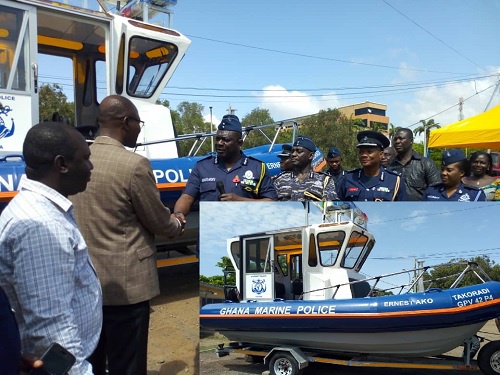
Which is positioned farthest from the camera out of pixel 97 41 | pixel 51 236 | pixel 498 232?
pixel 97 41

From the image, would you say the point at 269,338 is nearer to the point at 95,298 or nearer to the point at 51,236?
the point at 95,298

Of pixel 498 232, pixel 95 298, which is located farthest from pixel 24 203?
pixel 498 232

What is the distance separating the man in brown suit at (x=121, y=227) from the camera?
7.16ft

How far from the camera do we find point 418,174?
13.1 feet

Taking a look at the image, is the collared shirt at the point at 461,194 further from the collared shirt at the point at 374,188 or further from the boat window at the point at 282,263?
the boat window at the point at 282,263

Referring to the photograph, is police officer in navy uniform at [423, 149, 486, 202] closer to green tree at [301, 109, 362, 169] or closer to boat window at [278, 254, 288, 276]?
boat window at [278, 254, 288, 276]

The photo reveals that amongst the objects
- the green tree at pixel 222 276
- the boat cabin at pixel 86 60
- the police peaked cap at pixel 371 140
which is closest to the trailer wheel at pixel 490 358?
the police peaked cap at pixel 371 140

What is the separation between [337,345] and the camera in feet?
9.01

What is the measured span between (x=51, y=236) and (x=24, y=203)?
0.47 feet

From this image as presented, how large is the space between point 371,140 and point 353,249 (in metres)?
0.81

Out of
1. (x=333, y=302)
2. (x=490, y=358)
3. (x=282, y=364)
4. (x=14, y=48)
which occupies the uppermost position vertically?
(x=14, y=48)

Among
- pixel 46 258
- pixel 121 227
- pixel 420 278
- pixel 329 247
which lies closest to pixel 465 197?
pixel 420 278

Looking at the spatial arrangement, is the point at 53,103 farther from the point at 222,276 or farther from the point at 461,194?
the point at 461,194

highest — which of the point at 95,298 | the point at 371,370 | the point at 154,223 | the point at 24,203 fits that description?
the point at 24,203
